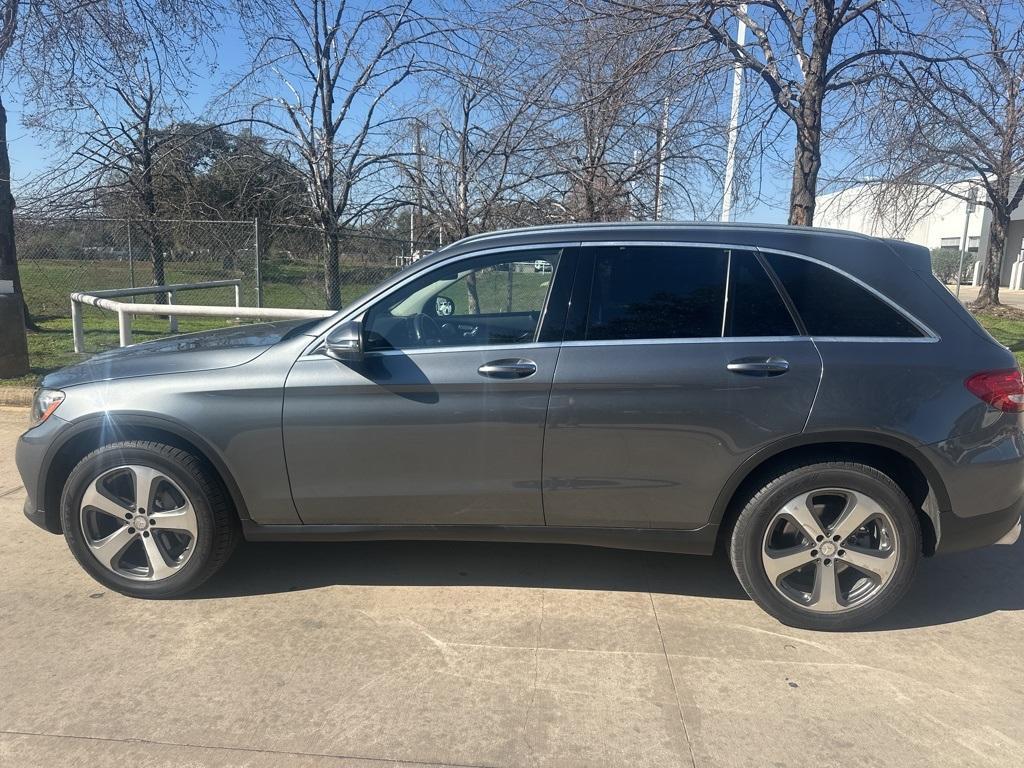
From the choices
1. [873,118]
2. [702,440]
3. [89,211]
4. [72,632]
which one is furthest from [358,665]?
[89,211]

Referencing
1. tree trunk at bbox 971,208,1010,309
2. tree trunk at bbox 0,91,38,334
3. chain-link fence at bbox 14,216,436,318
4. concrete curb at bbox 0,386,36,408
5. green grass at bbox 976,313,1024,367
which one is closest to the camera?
concrete curb at bbox 0,386,36,408

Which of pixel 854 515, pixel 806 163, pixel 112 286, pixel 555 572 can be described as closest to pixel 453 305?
pixel 555 572

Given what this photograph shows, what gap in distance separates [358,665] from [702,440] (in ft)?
5.77

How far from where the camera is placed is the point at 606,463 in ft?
11.0

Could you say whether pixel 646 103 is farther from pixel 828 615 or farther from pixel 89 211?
pixel 89 211

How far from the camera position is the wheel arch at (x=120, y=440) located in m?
3.42

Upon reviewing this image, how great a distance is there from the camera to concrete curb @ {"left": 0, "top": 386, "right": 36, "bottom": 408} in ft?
23.6

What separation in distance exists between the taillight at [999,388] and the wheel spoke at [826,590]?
3.27 ft

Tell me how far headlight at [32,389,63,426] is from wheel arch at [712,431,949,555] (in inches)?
125

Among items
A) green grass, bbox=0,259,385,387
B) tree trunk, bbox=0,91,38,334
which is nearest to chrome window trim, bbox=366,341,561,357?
green grass, bbox=0,259,385,387

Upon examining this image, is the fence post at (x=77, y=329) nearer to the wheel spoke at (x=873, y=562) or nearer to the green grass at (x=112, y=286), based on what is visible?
the green grass at (x=112, y=286)

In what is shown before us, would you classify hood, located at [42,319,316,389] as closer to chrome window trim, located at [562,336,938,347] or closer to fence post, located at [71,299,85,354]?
chrome window trim, located at [562,336,938,347]

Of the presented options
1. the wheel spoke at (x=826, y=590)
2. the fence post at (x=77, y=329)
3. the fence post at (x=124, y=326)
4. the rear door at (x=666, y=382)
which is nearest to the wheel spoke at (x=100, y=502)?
the rear door at (x=666, y=382)

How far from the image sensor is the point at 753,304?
11.0 feet
